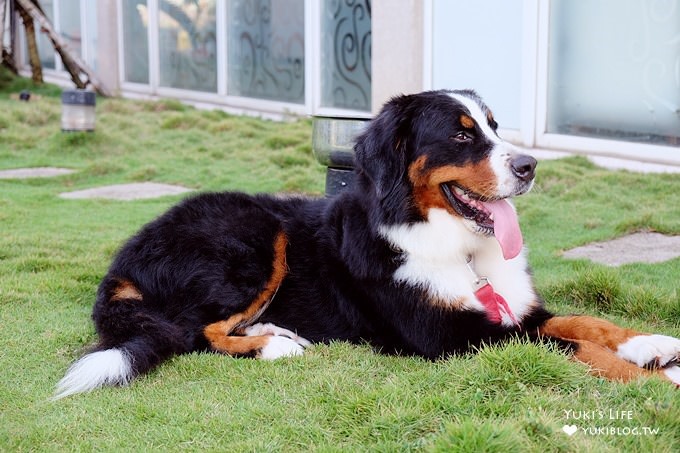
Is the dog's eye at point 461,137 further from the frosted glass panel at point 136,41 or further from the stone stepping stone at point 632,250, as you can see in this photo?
the frosted glass panel at point 136,41

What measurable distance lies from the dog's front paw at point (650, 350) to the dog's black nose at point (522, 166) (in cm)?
78

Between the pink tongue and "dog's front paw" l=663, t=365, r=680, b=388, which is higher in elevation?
the pink tongue

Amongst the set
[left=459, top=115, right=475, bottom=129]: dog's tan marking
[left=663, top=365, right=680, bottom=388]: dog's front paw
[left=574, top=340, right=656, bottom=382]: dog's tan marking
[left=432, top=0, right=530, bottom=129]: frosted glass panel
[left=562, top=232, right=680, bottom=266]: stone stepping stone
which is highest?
[left=432, top=0, right=530, bottom=129]: frosted glass panel

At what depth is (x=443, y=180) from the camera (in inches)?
137

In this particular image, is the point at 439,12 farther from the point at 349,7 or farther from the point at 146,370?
the point at 146,370

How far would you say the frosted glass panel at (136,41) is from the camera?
60.0ft

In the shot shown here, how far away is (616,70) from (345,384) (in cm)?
644

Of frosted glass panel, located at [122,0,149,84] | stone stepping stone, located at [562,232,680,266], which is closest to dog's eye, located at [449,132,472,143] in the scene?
stone stepping stone, located at [562,232,680,266]

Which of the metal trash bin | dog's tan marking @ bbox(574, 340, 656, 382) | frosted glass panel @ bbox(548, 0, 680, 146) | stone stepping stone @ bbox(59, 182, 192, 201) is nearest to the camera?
dog's tan marking @ bbox(574, 340, 656, 382)

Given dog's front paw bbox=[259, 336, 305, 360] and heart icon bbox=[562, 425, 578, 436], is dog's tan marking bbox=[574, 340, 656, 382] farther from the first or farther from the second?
dog's front paw bbox=[259, 336, 305, 360]

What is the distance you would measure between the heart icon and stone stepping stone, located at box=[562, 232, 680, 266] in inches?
114

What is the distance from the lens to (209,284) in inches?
152

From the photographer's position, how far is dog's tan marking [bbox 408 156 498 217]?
3389 millimetres

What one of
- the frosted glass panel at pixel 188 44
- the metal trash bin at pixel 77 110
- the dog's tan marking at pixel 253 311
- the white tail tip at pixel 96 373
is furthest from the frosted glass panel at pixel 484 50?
the white tail tip at pixel 96 373
